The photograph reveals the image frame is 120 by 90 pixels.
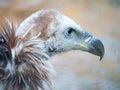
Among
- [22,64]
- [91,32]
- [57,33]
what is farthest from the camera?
[91,32]

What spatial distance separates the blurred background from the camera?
316cm

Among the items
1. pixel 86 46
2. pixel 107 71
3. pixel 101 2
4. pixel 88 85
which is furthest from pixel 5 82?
pixel 101 2

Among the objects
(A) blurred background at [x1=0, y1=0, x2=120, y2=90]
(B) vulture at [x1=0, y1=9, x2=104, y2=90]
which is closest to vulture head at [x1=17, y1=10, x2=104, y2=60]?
(B) vulture at [x1=0, y1=9, x2=104, y2=90]

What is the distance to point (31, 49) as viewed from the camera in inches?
75.0

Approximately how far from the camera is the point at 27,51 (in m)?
1.90

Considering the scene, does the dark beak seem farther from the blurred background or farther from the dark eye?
the blurred background

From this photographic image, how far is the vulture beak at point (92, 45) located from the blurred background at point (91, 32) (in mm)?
476

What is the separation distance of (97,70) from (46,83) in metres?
1.68

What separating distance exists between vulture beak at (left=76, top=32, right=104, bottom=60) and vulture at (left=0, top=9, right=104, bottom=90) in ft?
0.28

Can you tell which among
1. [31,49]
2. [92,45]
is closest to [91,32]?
[92,45]

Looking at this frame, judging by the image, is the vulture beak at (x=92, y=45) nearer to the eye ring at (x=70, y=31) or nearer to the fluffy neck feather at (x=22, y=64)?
the eye ring at (x=70, y=31)

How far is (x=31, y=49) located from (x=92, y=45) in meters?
0.37

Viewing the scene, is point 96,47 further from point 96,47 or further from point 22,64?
point 22,64

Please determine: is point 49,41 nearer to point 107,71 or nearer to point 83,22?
point 107,71
